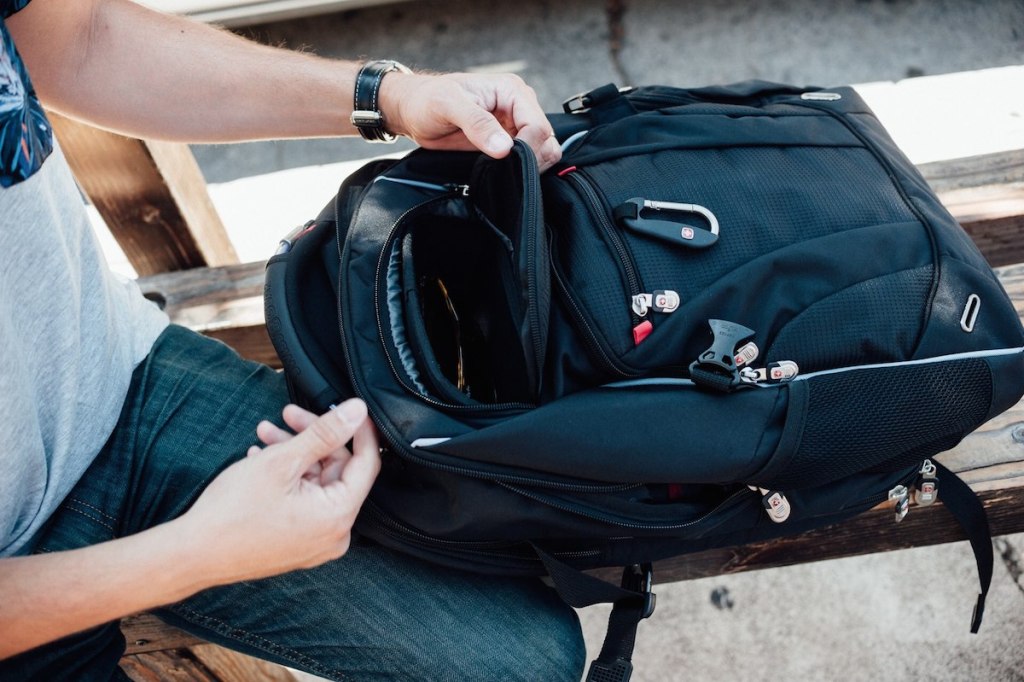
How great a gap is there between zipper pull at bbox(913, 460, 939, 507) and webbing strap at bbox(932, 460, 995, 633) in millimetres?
13

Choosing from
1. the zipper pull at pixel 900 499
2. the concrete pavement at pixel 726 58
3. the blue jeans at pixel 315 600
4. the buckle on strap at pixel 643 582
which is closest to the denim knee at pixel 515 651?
the blue jeans at pixel 315 600

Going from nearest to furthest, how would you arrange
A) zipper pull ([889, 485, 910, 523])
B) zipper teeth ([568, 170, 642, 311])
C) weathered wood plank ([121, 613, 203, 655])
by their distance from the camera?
zipper teeth ([568, 170, 642, 311]) < zipper pull ([889, 485, 910, 523]) < weathered wood plank ([121, 613, 203, 655])

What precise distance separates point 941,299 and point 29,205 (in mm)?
1040

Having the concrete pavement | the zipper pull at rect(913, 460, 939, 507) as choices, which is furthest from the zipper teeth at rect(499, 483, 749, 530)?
the concrete pavement

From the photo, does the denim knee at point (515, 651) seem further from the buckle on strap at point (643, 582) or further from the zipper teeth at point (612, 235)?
the zipper teeth at point (612, 235)

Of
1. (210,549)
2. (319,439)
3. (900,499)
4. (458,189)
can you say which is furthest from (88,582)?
(900,499)

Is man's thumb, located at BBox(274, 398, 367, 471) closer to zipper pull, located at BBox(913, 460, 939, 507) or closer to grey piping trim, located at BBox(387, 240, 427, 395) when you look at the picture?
grey piping trim, located at BBox(387, 240, 427, 395)

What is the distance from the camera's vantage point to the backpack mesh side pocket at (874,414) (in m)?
0.90

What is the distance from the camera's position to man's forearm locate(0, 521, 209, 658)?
83 cm

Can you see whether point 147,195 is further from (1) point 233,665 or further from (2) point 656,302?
(2) point 656,302

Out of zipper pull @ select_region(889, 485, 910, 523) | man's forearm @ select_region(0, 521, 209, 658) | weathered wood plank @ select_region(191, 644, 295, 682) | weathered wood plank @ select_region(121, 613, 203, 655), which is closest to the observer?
man's forearm @ select_region(0, 521, 209, 658)

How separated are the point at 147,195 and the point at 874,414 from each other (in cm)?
124

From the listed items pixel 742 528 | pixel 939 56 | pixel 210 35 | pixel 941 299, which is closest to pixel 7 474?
pixel 210 35

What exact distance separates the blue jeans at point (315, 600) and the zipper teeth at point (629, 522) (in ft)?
0.76
